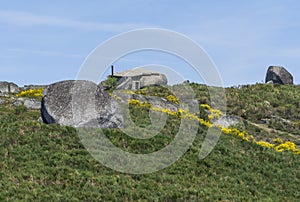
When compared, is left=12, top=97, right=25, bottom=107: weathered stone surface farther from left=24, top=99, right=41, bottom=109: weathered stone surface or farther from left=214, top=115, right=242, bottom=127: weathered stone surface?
left=214, top=115, right=242, bottom=127: weathered stone surface

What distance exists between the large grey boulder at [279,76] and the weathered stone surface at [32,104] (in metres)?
49.2

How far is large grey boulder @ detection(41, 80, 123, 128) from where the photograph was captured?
121 feet

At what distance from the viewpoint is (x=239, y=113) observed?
218 feet

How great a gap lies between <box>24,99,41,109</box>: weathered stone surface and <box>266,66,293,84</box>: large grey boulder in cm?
4922

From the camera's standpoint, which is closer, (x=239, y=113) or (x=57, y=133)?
(x=57, y=133)

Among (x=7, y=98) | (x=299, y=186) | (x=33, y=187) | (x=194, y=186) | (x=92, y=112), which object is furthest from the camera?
(x=7, y=98)

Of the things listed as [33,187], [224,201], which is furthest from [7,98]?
[224,201]

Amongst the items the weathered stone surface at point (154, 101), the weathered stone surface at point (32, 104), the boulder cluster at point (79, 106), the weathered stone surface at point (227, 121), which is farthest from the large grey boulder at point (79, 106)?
the weathered stone surface at point (227, 121)

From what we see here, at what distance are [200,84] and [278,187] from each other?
50968 mm

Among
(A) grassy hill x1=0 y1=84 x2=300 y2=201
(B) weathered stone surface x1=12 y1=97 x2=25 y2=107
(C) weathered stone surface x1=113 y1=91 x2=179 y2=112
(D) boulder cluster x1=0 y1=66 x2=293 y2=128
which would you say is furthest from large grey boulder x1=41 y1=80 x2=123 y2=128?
(C) weathered stone surface x1=113 y1=91 x2=179 y2=112

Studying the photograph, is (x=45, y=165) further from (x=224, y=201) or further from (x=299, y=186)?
(x=299, y=186)

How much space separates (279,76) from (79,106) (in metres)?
56.2

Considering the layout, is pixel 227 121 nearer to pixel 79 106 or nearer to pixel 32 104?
pixel 32 104

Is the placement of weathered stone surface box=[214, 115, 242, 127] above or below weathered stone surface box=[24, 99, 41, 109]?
below
